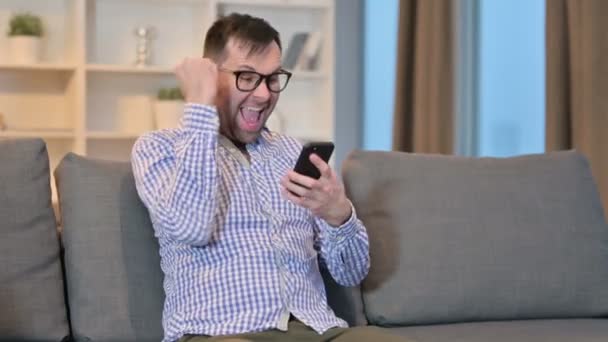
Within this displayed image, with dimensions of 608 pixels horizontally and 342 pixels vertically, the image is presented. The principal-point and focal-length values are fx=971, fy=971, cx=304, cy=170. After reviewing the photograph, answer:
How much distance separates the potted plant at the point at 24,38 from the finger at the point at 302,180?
2845 millimetres

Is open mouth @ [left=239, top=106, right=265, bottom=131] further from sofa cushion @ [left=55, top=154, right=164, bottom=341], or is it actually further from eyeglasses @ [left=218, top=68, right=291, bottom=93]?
sofa cushion @ [left=55, top=154, right=164, bottom=341]

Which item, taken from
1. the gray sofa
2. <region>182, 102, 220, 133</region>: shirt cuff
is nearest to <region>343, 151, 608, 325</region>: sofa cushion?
the gray sofa

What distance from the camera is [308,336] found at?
71.2 inches

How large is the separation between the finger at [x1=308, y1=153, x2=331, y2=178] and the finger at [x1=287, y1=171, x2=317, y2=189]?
0.03 metres

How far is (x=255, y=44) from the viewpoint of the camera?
1.99 metres

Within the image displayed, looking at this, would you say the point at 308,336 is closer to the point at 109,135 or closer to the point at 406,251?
the point at 406,251

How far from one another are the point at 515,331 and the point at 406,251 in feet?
1.02

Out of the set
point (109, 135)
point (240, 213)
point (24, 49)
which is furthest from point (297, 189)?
point (24, 49)

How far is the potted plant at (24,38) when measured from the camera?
4371mm

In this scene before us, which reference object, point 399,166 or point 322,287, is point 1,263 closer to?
point 322,287

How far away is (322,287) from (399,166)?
486 mm

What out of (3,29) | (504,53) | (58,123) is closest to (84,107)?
(58,123)

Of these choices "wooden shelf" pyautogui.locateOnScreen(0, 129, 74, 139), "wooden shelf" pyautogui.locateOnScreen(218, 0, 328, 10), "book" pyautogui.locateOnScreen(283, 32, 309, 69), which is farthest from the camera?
"book" pyautogui.locateOnScreen(283, 32, 309, 69)

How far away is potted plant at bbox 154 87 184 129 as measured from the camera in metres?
4.53
